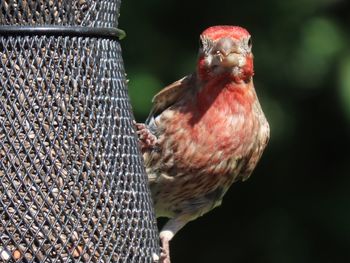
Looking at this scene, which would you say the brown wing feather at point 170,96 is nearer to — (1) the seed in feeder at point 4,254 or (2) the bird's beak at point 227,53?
(2) the bird's beak at point 227,53

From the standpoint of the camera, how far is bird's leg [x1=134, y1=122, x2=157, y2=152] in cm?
629

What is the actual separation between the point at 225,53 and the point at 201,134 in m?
0.66

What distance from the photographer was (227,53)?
5848 mm

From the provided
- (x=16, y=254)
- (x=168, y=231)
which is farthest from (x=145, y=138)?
(x=16, y=254)

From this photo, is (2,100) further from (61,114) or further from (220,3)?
(220,3)

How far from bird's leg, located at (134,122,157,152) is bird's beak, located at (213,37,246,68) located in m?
0.61

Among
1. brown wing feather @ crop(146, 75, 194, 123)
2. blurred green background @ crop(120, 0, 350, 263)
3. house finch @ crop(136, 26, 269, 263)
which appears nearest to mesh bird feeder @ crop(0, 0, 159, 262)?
house finch @ crop(136, 26, 269, 263)

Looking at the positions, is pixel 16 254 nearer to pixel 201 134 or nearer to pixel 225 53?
pixel 225 53

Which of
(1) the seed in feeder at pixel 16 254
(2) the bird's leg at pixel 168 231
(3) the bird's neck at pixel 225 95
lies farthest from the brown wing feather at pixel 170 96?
(1) the seed in feeder at pixel 16 254

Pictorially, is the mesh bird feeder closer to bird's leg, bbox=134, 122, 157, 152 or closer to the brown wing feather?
bird's leg, bbox=134, 122, 157, 152

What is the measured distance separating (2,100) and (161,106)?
192 cm

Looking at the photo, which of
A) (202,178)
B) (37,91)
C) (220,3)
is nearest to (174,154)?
(202,178)

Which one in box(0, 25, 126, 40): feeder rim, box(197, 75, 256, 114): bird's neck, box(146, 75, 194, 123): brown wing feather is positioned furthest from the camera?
box(146, 75, 194, 123): brown wing feather

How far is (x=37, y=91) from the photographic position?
4.76 metres
